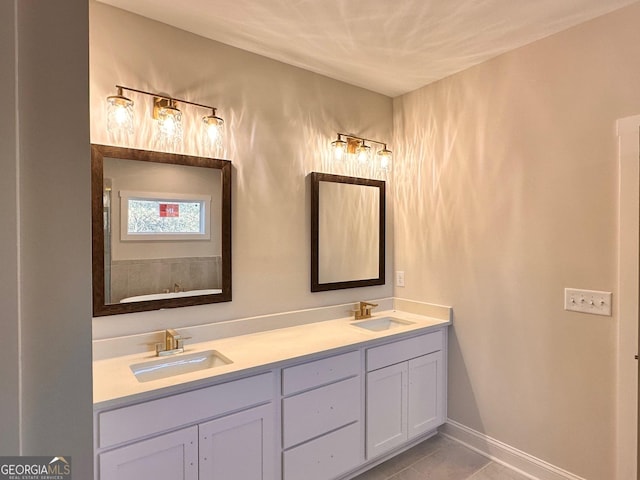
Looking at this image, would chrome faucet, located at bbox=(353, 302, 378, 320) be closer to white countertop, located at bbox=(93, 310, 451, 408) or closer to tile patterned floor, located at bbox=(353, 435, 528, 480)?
white countertop, located at bbox=(93, 310, 451, 408)

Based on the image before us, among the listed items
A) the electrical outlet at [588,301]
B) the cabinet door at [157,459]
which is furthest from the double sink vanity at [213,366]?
the electrical outlet at [588,301]

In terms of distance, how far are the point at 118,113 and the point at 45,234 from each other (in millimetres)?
1522

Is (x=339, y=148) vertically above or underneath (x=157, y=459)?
above

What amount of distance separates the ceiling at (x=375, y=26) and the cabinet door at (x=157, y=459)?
6.58 feet

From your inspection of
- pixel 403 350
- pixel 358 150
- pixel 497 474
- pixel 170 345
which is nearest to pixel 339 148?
pixel 358 150

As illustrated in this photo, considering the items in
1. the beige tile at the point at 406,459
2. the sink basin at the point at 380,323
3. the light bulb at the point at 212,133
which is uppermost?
the light bulb at the point at 212,133

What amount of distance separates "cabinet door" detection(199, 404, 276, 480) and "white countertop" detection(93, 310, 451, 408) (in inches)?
8.4

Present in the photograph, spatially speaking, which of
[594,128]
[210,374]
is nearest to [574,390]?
[594,128]

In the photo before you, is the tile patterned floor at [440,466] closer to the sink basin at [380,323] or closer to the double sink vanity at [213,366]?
the double sink vanity at [213,366]

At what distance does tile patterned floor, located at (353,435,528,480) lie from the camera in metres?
2.18

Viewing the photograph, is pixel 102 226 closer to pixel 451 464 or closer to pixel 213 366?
pixel 213 366

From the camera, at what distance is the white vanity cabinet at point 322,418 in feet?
5.94

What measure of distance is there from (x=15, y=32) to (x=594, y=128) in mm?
2370

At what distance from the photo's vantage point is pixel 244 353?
187 cm
